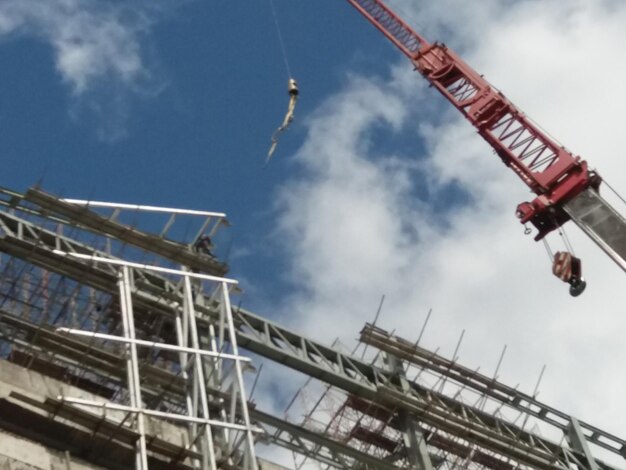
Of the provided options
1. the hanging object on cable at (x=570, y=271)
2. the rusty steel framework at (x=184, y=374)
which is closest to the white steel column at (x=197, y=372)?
the rusty steel framework at (x=184, y=374)

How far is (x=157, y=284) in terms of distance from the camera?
1305 inches

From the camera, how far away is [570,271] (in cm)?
4153

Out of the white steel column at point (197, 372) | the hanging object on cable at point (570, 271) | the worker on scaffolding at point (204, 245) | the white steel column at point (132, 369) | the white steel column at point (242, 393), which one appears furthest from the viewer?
the hanging object on cable at point (570, 271)

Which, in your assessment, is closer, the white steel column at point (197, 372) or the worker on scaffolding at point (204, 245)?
the white steel column at point (197, 372)

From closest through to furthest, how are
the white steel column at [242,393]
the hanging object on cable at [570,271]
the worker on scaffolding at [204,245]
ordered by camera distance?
the white steel column at [242,393] < the worker on scaffolding at [204,245] < the hanging object on cable at [570,271]

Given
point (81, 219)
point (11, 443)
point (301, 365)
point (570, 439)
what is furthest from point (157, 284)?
point (570, 439)

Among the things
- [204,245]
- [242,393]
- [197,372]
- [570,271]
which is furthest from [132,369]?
[570,271]

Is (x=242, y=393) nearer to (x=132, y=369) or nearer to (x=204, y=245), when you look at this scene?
(x=132, y=369)

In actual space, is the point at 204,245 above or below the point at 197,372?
above

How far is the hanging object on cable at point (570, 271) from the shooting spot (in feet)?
136

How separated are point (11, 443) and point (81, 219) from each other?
9780 millimetres

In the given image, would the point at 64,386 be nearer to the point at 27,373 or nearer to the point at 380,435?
the point at 27,373

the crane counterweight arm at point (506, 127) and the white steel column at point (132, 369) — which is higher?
the crane counterweight arm at point (506, 127)

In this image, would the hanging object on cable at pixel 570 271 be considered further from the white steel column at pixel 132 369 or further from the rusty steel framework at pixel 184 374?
the white steel column at pixel 132 369
